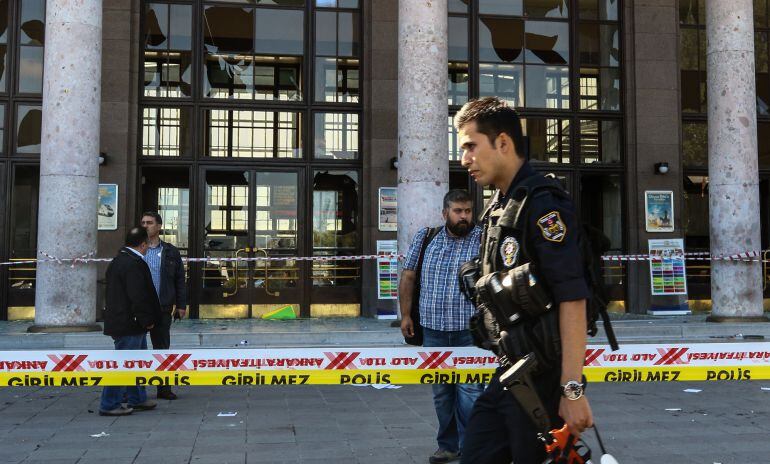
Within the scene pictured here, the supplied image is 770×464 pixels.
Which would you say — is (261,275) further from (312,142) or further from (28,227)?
(28,227)

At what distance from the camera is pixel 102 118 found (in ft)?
48.6

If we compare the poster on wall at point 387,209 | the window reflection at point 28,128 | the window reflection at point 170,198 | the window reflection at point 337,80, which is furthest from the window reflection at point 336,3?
the window reflection at point 28,128

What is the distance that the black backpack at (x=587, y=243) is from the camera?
2.86 metres

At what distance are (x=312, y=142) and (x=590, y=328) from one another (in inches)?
513

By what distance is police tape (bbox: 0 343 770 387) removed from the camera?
19.9 ft

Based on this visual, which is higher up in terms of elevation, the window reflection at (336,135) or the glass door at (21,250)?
the window reflection at (336,135)

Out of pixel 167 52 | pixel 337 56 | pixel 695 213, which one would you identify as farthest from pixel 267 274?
pixel 695 213

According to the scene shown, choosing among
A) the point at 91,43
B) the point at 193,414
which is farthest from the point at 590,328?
the point at 91,43

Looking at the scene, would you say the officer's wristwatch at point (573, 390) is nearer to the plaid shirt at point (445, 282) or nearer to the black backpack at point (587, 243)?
the black backpack at point (587, 243)

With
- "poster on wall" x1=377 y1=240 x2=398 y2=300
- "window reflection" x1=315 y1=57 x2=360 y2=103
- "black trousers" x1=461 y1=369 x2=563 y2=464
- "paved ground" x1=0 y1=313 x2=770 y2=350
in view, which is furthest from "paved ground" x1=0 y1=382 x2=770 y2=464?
"window reflection" x1=315 y1=57 x2=360 y2=103

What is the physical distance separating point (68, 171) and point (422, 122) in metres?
5.38

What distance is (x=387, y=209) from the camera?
50.8 feet

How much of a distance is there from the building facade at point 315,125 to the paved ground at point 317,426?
646 cm

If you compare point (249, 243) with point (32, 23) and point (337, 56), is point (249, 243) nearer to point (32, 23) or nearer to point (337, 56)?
point (337, 56)
